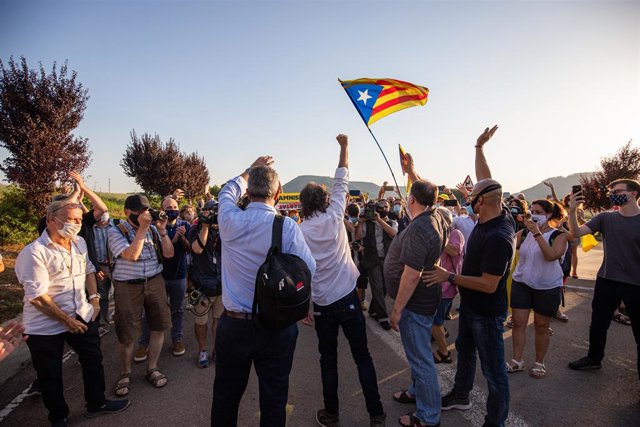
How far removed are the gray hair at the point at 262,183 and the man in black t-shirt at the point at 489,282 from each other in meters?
1.42

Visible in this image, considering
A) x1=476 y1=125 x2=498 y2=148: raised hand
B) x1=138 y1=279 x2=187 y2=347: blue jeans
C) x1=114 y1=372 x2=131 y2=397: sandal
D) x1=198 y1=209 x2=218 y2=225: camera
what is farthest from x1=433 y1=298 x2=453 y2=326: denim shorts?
x1=114 y1=372 x2=131 y2=397: sandal

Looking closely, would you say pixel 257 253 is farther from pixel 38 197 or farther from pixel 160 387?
pixel 38 197

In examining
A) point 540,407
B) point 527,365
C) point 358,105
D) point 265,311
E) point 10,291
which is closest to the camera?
point 265,311

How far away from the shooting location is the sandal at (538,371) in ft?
11.6

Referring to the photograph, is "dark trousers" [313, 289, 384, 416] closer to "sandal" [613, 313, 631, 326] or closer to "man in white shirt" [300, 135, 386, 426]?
"man in white shirt" [300, 135, 386, 426]

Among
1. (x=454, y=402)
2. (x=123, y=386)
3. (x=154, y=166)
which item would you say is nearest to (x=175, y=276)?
(x=123, y=386)

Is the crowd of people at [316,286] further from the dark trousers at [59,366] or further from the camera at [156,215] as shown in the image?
the camera at [156,215]

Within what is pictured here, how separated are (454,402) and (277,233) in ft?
8.28

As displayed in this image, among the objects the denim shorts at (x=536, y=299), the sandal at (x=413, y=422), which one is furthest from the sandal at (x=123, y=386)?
the denim shorts at (x=536, y=299)

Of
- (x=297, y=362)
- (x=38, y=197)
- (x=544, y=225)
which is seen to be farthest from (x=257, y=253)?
(x=38, y=197)

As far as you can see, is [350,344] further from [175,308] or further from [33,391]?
[33,391]

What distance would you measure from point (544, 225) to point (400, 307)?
2.60 m

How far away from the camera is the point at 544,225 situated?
3.87m

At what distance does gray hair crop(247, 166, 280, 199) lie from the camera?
204 centimetres
